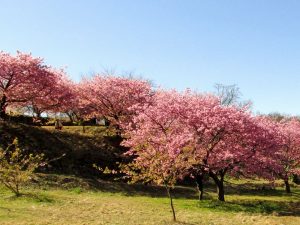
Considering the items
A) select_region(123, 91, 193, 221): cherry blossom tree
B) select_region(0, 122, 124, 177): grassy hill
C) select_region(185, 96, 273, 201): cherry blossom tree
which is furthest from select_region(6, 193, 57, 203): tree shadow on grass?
select_region(185, 96, 273, 201): cherry blossom tree

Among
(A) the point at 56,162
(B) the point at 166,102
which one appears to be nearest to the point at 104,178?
(A) the point at 56,162

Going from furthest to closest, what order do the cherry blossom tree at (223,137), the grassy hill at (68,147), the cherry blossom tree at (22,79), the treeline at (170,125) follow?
the cherry blossom tree at (22,79) → the grassy hill at (68,147) → the cherry blossom tree at (223,137) → the treeline at (170,125)

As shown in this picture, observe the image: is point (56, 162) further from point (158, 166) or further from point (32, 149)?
point (158, 166)

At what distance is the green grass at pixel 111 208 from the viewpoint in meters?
21.1

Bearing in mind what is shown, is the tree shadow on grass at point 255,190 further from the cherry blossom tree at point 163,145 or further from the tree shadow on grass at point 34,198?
the tree shadow on grass at point 34,198

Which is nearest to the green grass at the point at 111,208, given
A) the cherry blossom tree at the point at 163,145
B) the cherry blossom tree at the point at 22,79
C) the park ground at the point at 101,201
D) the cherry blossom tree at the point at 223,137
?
the park ground at the point at 101,201

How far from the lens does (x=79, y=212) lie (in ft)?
74.9

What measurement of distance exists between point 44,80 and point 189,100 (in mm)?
18749

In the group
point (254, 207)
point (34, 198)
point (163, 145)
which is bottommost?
point (254, 207)

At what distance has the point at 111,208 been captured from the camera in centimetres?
2512

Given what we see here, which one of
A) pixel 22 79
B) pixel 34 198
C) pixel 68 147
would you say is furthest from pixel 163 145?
pixel 22 79

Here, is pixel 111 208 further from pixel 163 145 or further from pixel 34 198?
pixel 163 145

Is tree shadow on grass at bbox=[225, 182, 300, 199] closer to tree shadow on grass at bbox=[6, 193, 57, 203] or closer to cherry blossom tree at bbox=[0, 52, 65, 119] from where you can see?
tree shadow on grass at bbox=[6, 193, 57, 203]

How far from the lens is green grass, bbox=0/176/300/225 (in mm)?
21125
